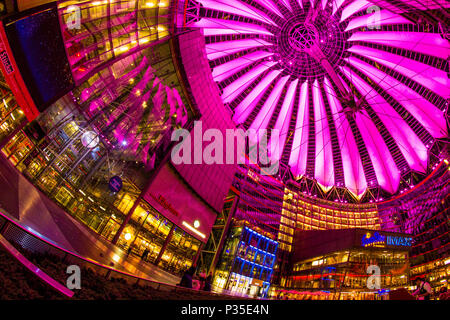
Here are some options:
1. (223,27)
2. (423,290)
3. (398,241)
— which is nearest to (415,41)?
(223,27)

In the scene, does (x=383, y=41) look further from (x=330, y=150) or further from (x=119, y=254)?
(x=119, y=254)

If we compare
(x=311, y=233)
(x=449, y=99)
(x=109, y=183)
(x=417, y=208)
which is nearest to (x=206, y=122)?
(x=109, y=183)

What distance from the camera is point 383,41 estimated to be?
1109 inches

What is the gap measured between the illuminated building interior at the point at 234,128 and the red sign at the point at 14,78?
73 millimetres

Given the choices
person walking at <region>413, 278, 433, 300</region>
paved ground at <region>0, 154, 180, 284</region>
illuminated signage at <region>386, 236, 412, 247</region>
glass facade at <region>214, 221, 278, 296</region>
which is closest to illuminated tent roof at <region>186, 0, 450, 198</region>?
illuminated signage at <region>386, 236, 412, 247</region>

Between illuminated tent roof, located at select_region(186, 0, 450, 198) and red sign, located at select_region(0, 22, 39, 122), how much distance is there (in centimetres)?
1855

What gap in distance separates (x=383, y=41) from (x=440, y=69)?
23.5 feet

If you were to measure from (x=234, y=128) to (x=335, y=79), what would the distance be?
16320 millimetres

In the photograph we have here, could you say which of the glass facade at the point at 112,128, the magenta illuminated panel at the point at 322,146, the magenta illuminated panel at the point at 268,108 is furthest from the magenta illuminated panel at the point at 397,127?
the glass facade at the point at 112,128

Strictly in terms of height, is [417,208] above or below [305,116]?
below

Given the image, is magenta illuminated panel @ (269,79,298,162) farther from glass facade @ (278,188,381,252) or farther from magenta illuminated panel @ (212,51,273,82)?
glass facade @ (278,188,381,252)

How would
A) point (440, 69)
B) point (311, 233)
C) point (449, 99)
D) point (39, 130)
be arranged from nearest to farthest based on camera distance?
point (39, 130), point (440, 69), point (449, 99), point (311, 233)

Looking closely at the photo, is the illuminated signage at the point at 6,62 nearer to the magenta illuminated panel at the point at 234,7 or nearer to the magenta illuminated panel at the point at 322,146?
the magenta illuminated panel at the point at 234,7

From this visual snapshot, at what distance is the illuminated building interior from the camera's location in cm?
1672
